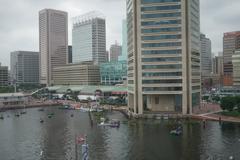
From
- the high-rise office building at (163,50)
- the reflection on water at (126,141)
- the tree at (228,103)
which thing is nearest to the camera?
the reflection on water at (126,141)

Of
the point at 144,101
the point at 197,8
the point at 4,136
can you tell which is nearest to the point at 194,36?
the point at 197,8

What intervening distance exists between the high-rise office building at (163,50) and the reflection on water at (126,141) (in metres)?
20.0

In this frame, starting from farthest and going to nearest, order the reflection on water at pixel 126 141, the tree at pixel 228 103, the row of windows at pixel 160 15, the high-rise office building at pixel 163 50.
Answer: the tree at pixel 228 103
the high-rise office building at pixel 163 50
the row of windows at pixel 160 15
the reflection on water at pixel 126 141

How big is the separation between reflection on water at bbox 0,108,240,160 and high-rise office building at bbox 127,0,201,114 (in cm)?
2002

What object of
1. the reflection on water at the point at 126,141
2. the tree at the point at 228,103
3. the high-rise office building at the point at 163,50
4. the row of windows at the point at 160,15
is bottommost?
the reflection on water at the point at 126,141

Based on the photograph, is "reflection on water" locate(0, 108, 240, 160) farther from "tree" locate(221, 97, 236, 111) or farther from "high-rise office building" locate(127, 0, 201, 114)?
"tree" locate(221, 97, 236, 111)

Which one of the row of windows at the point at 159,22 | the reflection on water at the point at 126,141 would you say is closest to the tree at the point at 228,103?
the reflection on water at the point at 126,141

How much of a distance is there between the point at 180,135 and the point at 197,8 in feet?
281

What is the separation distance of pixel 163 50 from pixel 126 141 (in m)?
62.6

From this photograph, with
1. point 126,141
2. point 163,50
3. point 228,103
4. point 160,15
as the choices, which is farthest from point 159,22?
point 126,141

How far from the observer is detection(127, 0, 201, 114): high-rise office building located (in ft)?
477

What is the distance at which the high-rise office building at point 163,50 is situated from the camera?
145250 millimetres

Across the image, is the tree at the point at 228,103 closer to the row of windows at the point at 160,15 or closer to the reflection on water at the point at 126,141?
the reflection on water at the point at 126,141

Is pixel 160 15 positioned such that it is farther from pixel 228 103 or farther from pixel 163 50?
pixel 228 103
